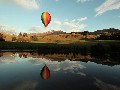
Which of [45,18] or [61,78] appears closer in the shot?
[61,78]

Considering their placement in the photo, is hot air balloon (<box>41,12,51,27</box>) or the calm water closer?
the calm water

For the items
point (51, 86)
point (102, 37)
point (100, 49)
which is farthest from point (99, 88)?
point (102, 37)

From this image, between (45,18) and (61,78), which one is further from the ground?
(45,18)

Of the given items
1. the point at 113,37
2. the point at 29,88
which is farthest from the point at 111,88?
the point at 113,37

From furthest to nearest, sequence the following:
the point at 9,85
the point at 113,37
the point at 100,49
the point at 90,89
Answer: the point at 113,37 → the point at 100,49 → the point at 9,85 → the point at 90,89

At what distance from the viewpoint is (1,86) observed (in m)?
18.0

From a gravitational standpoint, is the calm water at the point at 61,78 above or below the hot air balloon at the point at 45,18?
below

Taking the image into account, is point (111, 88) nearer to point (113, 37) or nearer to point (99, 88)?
point (99, 88)

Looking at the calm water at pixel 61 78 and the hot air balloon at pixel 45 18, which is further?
the hot air balloon at pixel 45 18

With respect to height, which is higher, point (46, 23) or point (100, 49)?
point (46, 23)

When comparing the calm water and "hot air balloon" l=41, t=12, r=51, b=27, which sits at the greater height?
"hot air balloon" l=41, t=12, r=51, b=27

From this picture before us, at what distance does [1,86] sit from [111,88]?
10.5m

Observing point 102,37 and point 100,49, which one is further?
point 102,37

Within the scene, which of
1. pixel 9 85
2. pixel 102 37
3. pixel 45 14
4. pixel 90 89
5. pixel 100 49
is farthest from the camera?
pixel 102 37
